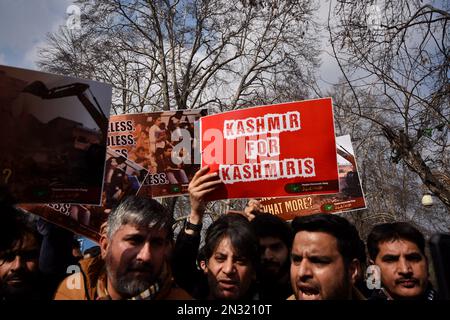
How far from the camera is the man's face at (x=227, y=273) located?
255cm

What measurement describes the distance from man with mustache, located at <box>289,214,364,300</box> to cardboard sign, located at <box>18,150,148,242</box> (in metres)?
1.67

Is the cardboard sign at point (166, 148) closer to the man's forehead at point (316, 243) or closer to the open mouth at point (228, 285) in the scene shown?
the open mouth at point (228, 285)

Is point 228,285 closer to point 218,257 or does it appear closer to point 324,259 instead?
point 218,257

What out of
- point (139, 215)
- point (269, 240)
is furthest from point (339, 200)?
point (139, 215)

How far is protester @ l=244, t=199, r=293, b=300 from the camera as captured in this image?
2980 mm

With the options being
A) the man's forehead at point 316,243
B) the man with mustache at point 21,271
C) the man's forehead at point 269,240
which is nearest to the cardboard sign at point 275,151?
the man's forehead at point 269,240

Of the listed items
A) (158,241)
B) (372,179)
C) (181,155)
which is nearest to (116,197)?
(181,155)

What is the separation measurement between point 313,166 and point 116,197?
165 cm

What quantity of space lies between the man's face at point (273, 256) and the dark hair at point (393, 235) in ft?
1.93

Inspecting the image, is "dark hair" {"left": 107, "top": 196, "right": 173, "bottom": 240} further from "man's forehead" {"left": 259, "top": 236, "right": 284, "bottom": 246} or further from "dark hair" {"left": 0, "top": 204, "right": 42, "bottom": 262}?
"man's forehead" {"left": 259, "top": 236, "right": 284, "bottom": 246}

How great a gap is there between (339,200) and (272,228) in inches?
118

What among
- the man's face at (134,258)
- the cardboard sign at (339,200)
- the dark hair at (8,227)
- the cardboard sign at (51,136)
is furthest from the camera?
the cardboard sign at (339,200)

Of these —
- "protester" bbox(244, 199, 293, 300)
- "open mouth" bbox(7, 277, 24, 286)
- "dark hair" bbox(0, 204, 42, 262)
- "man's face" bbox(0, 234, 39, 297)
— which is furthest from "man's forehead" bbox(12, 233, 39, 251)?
"protester" bbox(244, 199, 293, 300)

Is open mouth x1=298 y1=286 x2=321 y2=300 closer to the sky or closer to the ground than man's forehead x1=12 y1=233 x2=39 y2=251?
closer to the ground
